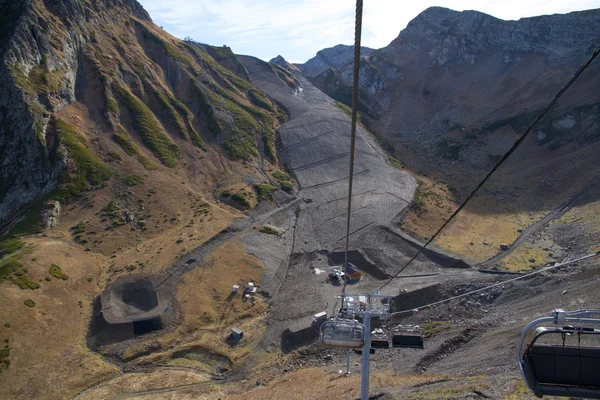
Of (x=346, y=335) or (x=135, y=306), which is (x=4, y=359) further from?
(x=346, y=335)

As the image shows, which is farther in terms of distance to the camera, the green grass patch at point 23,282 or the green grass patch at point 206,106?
the green grass patch at point 206,106

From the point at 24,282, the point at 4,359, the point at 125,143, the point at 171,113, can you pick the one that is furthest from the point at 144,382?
the point at 171,113

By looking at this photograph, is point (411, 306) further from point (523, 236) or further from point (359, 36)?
point (359, 36)

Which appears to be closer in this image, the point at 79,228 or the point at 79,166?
the point at 79,228

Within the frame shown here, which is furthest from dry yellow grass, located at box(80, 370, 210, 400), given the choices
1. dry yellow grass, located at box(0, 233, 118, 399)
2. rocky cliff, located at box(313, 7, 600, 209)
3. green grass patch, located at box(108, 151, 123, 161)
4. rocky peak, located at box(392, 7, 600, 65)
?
rocky peak, located at box(392, 7, 600, 65)

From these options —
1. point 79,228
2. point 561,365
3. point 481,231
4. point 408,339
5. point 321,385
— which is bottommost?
point 321,385

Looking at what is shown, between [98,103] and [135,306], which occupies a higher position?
[98,103]

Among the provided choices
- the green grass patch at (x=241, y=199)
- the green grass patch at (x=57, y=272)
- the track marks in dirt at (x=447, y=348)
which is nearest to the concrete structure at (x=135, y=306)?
the green grass patch at (x=57, y=272)

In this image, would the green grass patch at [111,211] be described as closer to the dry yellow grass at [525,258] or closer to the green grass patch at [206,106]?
the green grass patch at [206,106]
